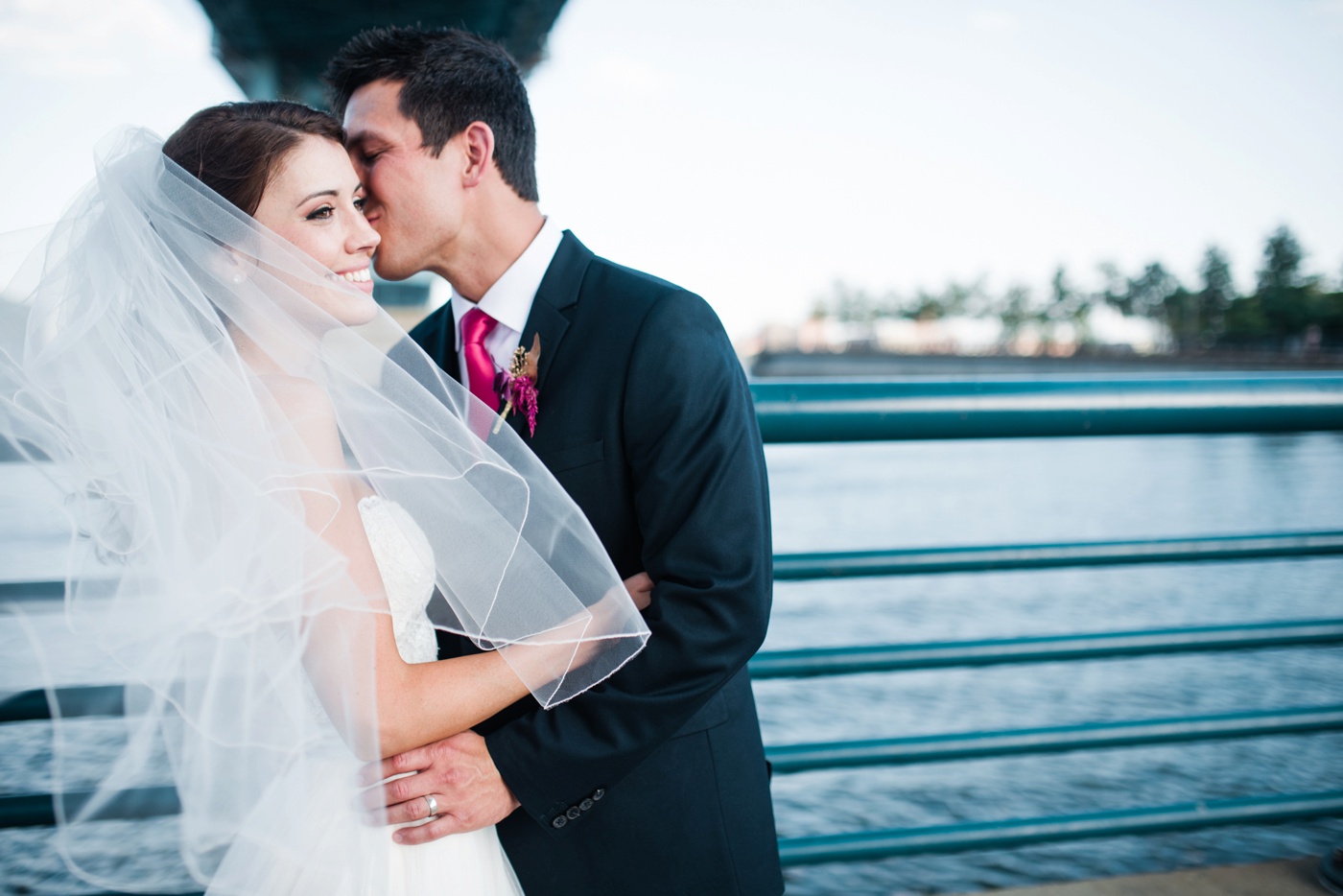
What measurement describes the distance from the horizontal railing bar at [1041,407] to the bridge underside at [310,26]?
19.5 meters

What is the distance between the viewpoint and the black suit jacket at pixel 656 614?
57.0 inches

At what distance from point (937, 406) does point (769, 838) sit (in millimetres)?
786

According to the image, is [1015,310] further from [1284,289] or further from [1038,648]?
[1038,648]

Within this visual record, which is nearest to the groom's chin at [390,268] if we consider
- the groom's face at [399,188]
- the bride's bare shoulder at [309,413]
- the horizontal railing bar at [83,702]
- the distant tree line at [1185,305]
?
the groom's face at [399,188]

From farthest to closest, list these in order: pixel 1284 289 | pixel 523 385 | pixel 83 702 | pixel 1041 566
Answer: pixel 1284 289, pixel 1041 566, pixel 523 385, pixel 83 702

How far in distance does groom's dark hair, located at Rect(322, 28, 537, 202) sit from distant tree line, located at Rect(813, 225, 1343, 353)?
293 feet

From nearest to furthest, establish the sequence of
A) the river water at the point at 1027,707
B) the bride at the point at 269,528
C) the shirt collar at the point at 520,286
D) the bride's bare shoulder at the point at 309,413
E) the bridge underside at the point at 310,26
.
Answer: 1. the bride at the point at 269,528
2. the bride's bare shoulder at the point at 309,413
3. the shirt collar at the point at 520,286
4. the river water at the point at 1027,707
5. the bridge underside at the point at 310,26

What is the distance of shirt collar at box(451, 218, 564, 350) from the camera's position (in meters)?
Result: 1.87

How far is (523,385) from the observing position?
5.49 ft

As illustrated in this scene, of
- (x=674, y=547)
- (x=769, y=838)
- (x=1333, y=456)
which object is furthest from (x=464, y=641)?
(x=1333, y=456)

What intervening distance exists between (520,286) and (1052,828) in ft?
4.93

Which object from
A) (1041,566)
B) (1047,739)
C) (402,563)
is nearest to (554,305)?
(402,563)

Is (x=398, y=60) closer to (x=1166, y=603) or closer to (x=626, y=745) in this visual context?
(x=626, y=745)

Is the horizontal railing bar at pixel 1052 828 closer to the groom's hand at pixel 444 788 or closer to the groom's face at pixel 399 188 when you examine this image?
the groom's hand at pixel 444 788
